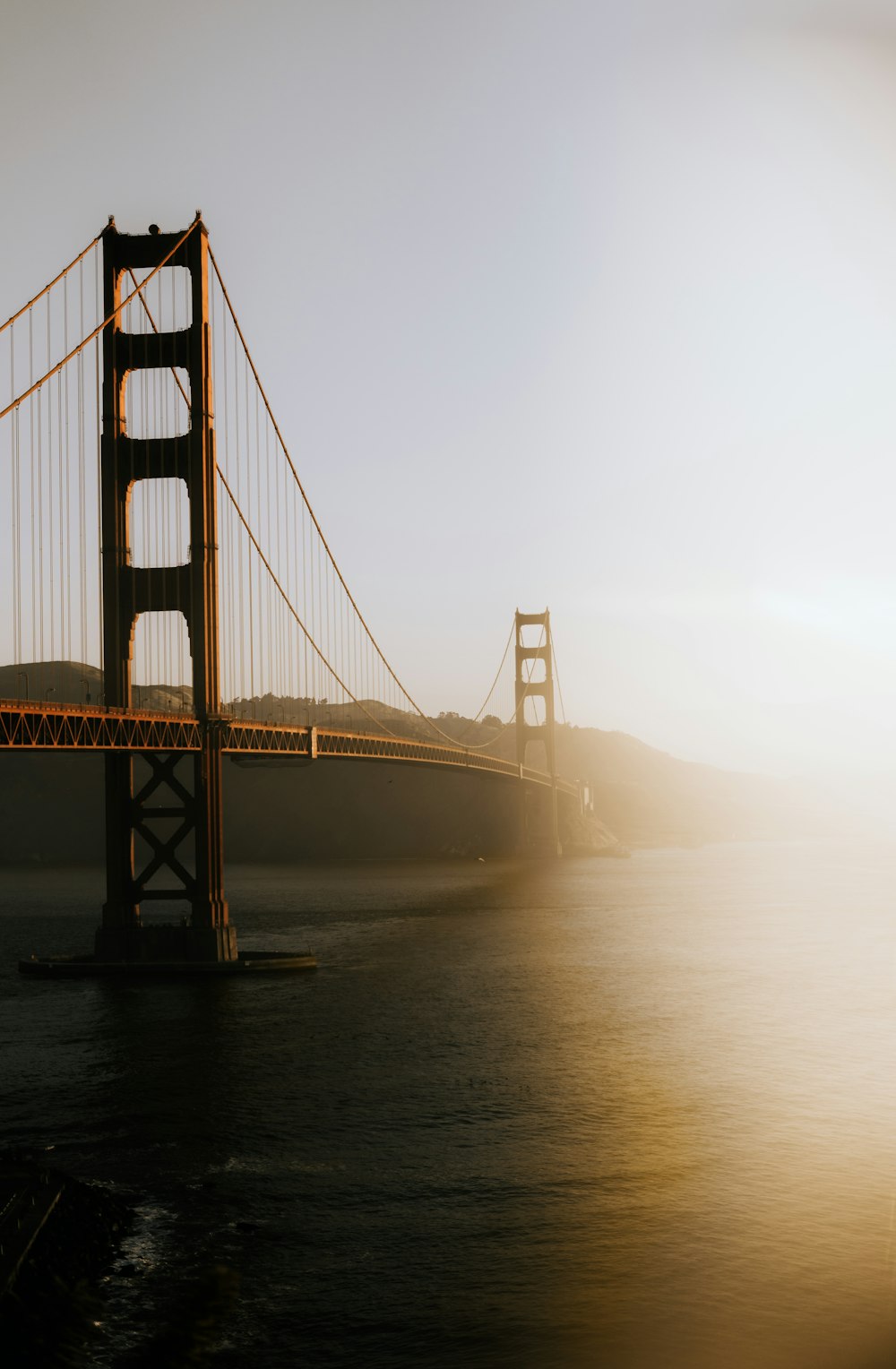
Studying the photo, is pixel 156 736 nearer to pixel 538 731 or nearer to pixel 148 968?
pixel 148 968

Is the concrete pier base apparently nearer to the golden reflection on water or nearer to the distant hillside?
the golden reflection on water

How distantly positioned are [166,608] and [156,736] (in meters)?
5.19

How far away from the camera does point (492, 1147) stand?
2203 centimetres

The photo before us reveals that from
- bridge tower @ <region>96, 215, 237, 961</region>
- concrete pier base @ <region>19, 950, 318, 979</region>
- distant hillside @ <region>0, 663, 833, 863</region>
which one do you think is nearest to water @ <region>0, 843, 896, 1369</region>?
concrete pier base @ <region>19, 950, 318, 979</region>

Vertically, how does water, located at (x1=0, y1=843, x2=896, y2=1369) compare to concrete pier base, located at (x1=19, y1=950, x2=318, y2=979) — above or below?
below

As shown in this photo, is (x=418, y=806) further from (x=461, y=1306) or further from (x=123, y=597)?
(x=461, y=1306)

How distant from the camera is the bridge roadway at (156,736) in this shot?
94.3 feet

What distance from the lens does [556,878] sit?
9350cm

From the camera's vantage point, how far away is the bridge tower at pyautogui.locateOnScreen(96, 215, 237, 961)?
39.6 metres

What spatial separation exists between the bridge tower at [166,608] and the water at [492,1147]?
2776 mm

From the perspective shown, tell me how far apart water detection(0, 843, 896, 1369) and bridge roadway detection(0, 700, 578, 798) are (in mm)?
7181

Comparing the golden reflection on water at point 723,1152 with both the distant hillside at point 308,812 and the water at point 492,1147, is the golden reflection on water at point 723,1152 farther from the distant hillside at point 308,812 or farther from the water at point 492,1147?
the distant hillside at point 308,812

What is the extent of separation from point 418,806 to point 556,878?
3843cm

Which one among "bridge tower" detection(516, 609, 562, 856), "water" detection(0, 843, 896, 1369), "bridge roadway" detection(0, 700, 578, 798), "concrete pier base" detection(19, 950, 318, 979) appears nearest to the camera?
"water" detection(0, 843, 896, 1369)
